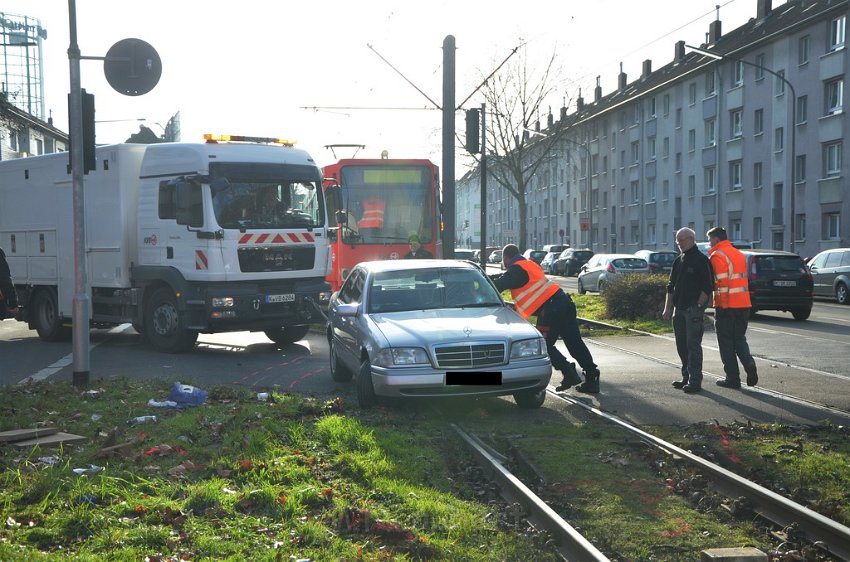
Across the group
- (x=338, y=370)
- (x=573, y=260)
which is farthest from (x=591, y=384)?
(x=573, y=260)

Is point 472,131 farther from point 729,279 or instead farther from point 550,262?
point 550,262

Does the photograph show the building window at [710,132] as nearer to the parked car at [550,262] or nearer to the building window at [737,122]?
the building window at [737,122]

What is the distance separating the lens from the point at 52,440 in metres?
7.77

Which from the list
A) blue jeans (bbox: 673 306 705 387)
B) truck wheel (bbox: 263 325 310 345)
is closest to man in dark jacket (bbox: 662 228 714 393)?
blue jeans (bbox: 673 306 705 387)

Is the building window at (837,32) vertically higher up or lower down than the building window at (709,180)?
higher up

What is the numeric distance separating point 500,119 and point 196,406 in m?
49.9

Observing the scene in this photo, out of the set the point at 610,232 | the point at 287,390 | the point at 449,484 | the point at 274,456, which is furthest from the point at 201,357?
the point at 610,232

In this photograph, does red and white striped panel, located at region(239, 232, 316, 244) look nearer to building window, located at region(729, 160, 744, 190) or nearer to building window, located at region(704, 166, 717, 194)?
building window, located at region(729, 160, 744, 190)

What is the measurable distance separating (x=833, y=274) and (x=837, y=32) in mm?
17757

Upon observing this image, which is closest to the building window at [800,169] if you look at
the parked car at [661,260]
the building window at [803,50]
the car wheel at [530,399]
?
the building window at [803,50]

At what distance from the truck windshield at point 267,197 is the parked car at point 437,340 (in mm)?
4688

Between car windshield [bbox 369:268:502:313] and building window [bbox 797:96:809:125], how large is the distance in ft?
129

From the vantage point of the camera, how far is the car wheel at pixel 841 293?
30128mm

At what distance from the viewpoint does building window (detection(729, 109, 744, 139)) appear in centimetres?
5278
